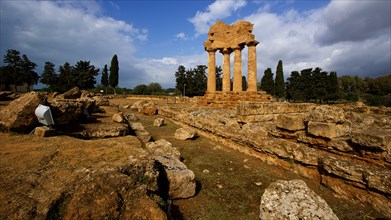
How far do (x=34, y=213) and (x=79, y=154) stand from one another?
1.42m

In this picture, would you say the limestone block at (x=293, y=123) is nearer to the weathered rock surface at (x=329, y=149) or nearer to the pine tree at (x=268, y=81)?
the weathered rock surface at (x=329, y=149)

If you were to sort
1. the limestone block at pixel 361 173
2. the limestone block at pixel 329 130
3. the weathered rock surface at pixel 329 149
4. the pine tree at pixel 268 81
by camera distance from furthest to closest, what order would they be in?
the pine tree at pixel 268 81
the limestone block at pixel 329 130
the weathered rock surface at pixel 329 149
the limestone block at pixel 361 173

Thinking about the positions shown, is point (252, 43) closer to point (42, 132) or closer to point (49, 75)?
point (42, 132)

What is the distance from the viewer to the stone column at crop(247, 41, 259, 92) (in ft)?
55.0

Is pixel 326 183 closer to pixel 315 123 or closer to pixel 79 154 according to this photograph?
pixel 315 123

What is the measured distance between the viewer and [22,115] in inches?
170

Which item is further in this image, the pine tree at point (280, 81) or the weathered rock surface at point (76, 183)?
the pine tree at point (280, 81)

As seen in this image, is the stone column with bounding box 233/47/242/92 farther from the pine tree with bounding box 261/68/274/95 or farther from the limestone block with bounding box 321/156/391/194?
the pine tree with bounding box 261/68/274/95

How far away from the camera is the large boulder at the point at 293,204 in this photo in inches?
95.4

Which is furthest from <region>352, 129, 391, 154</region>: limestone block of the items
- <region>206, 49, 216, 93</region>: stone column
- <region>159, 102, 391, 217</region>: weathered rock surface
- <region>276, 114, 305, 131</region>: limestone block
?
<region>206, 49, 216, 93</region>: stone column

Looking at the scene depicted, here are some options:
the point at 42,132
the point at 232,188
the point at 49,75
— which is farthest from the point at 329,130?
the point at 49,75

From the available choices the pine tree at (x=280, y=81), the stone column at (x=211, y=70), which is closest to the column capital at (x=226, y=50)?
the stone column at (x=211, y=70)

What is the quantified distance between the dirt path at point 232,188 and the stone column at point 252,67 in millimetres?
12077

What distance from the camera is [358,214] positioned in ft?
9.62
